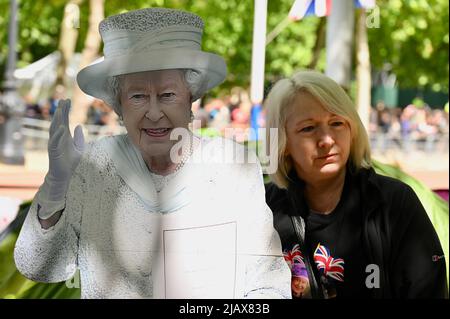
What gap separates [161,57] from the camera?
Answer: 2.38 m

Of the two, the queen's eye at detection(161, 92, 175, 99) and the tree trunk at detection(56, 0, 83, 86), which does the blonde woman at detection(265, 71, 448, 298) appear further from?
the tree trunk at detection(56, 0, 83, 86)

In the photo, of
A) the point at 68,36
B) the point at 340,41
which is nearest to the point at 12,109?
the point at 68,36

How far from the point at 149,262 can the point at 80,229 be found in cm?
23

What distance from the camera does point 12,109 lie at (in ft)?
11.5

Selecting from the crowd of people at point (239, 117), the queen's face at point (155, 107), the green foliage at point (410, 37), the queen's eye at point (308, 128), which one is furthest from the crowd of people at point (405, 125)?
the queen's face at point (155, 107)

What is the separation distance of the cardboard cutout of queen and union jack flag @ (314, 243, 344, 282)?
0.12m

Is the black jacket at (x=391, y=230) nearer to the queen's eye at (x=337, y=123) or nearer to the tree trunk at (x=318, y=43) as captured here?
the queen's eye at (x=337, y=123)

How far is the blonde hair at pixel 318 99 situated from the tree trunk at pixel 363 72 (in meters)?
0.10

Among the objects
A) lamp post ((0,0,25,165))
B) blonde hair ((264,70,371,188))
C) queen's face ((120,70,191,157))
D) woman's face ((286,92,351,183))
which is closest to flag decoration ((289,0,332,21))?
blonde hair ((264,70,371,188))

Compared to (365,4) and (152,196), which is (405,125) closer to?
(365,4)

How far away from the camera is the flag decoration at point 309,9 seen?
2.76 meters
